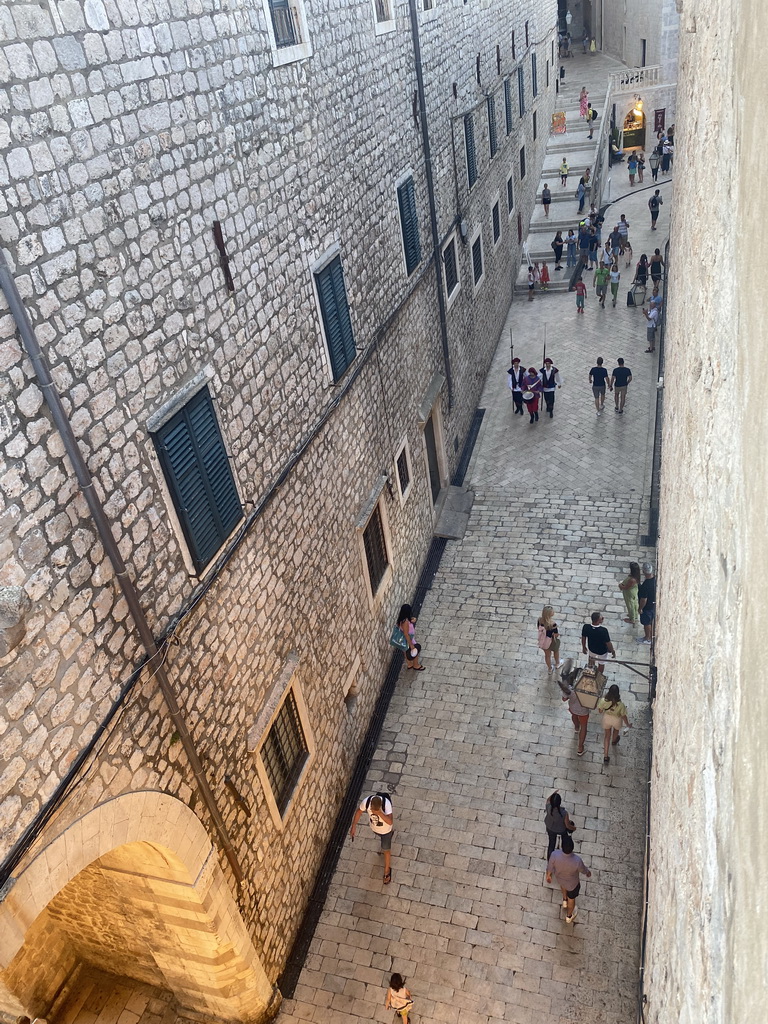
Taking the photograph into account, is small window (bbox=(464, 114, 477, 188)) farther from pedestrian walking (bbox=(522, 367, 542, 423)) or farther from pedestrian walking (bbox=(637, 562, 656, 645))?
pedestrian walking (bbox=(637, 562, 656, 645))

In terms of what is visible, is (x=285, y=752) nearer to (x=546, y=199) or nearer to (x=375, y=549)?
(x=375, y=549)

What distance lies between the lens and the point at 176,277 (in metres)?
5.32

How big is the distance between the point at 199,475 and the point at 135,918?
4.04m

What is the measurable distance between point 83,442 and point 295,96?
14.9ft

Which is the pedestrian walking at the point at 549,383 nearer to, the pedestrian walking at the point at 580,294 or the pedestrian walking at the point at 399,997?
the pedestrian walking at the point at 580,294

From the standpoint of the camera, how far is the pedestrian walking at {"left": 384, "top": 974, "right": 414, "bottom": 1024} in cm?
645

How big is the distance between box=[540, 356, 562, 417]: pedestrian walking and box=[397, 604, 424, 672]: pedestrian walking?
7.01 m

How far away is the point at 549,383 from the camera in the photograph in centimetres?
1532

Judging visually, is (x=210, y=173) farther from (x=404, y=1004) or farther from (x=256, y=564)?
(x=404, y=1004)

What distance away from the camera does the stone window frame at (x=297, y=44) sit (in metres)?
6.48

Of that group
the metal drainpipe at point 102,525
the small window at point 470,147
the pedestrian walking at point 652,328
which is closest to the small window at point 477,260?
the small window at point 470,147


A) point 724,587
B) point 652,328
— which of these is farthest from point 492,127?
point 724,587

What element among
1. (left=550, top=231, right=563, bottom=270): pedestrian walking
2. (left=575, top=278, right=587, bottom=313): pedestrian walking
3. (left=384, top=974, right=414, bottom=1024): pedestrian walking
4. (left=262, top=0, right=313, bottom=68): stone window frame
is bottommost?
(left=384, top=974, right=414, bottom=1024): pedestrian walking

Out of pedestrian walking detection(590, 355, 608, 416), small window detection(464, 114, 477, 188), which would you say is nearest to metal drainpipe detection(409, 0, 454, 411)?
pedestrian walking detection(590, 355, 608, 416)
